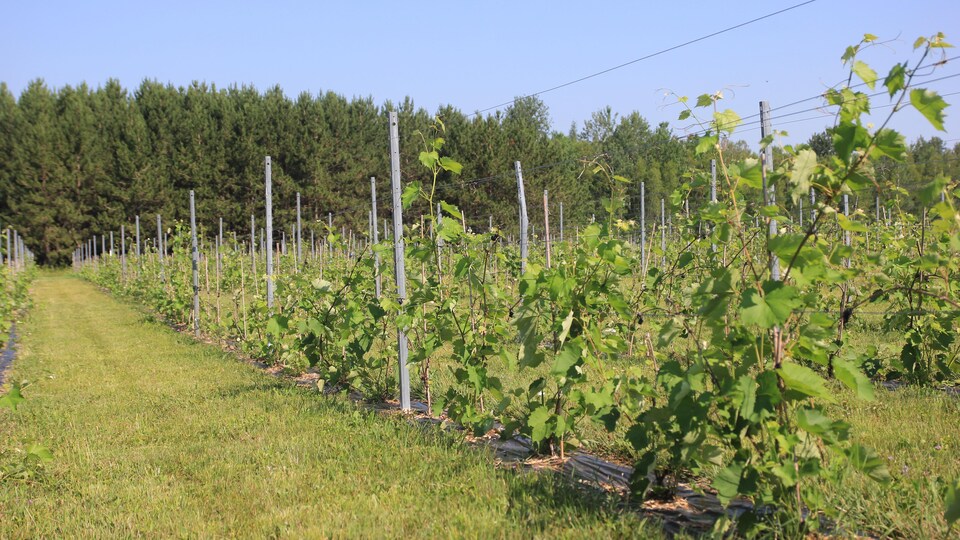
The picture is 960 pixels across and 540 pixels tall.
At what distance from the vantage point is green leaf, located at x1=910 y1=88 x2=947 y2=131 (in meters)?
2.46

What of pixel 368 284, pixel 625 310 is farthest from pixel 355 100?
pixel 625 310

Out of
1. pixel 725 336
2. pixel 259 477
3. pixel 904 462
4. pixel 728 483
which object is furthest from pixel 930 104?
pixel 259 477

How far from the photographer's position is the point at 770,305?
2.67 metres

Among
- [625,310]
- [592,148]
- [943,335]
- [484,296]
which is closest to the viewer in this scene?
[625,310]

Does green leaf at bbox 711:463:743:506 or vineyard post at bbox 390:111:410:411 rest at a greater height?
vineyard post at bbox 390:111:410:411

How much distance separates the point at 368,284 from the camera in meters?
7.05

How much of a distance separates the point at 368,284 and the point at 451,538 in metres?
4.11

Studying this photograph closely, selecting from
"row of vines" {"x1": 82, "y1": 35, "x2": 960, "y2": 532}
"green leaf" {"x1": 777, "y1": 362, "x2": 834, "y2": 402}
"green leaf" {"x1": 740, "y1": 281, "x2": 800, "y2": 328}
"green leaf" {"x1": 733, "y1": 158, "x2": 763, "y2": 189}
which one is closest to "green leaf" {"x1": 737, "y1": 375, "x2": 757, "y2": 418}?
"row of vines" {"x1": 82, "y1": 35, "x2": 960, "y2": 532}

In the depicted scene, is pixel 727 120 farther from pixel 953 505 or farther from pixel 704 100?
pixel 953 505

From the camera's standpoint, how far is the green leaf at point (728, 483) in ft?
9.17

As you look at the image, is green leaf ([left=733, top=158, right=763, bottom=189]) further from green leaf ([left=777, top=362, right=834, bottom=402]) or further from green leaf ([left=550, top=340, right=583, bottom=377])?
green leaf ([left=550, top=340, right=583, bottom=377])

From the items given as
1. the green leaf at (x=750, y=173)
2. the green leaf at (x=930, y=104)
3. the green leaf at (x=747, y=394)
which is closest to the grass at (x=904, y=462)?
the green leaf at (x=747, y=394)

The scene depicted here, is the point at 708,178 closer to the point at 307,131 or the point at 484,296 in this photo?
the point at 484,296

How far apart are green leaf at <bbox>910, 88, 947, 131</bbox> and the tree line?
3419cm
